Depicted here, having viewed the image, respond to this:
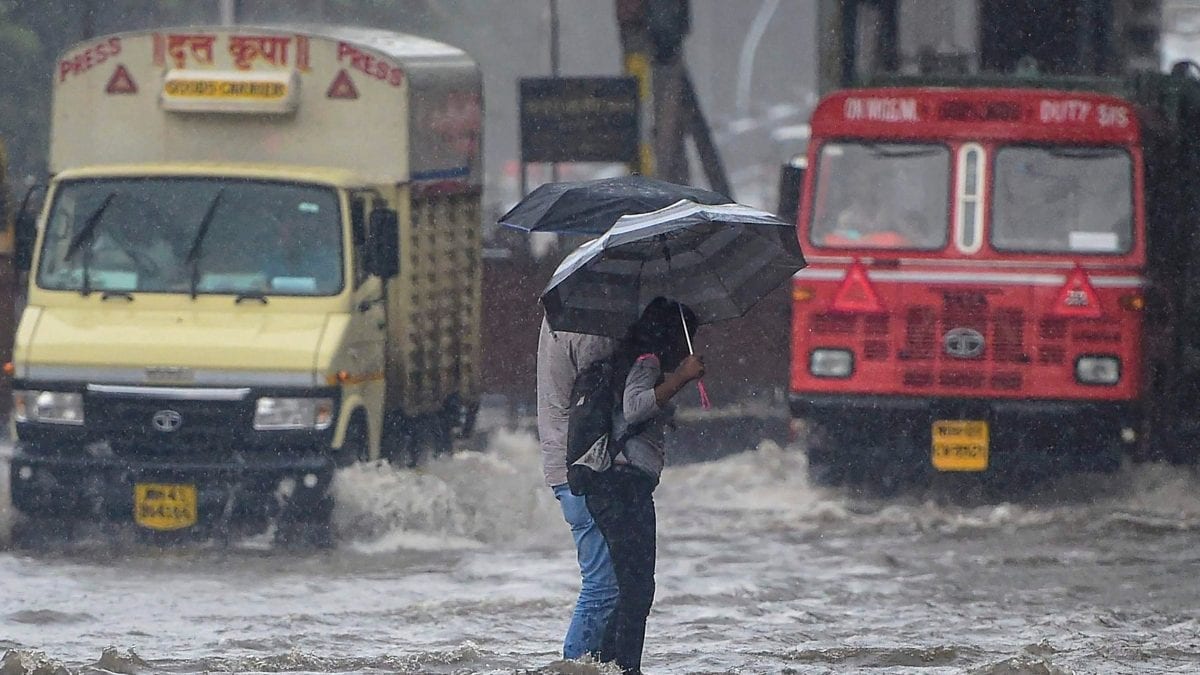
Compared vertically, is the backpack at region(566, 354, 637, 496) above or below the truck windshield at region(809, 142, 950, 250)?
below

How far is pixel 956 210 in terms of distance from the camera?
14.3 meters

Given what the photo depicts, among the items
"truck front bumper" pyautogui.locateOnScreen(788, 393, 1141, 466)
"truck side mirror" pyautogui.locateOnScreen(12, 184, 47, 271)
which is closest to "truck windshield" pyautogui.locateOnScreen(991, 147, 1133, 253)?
"truck front bumper" pyautogui.locateOnScreen(788, 393, 1141, 466)

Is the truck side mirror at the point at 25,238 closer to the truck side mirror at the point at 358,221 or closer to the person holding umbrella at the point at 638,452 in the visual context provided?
the truck side mirror at the point at 358,221

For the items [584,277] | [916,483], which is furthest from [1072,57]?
[584,277]

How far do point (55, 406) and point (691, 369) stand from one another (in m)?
5.99

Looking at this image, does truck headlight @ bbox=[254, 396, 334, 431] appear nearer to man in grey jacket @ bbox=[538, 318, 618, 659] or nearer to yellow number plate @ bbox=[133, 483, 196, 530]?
yellow number plate @ bbox=[133, 483, 196, 530]

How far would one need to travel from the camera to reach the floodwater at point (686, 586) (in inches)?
378

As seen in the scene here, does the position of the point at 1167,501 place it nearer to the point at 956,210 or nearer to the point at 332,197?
the point at 956,210

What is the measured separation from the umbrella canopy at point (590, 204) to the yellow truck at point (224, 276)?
451 cm

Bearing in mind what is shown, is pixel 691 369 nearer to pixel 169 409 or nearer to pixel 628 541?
pixel 628 541

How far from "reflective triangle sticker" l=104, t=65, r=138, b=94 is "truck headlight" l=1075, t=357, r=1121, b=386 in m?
5.82

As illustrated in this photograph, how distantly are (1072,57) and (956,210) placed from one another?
6.96 meters

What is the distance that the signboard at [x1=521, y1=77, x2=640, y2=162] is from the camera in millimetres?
19062

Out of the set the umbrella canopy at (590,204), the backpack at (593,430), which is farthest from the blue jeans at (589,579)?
the umbrella canopy at (590,204)
